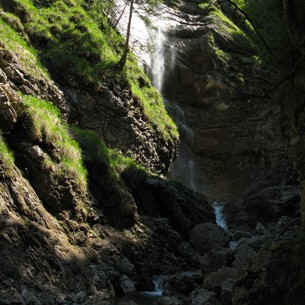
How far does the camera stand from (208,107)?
33375 millimetres

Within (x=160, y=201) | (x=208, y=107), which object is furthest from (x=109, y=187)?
(x=208, y=107)

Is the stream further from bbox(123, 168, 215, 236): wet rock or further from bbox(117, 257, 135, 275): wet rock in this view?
bbox(117, 257, 135, 275): wet rock

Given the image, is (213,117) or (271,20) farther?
(213,117)

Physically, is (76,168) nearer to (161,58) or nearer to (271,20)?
(271,20)

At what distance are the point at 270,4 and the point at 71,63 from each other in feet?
30.0

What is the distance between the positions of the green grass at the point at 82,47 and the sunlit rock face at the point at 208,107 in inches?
345

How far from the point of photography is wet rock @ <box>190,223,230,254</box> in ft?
44.6

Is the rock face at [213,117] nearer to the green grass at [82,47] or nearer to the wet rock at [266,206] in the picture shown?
the wet rock at [266,206]

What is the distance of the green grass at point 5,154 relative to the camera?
8.14 metres

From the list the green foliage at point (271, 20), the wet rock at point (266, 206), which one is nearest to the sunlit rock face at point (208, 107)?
the wet rock at point (266, 206)

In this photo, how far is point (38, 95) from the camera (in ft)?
41.7

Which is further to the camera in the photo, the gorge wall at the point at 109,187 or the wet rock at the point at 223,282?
the wet rock at the point at 223,282

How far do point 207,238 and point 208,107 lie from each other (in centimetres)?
2103

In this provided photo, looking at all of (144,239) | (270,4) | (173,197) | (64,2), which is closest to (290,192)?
(173,197)
